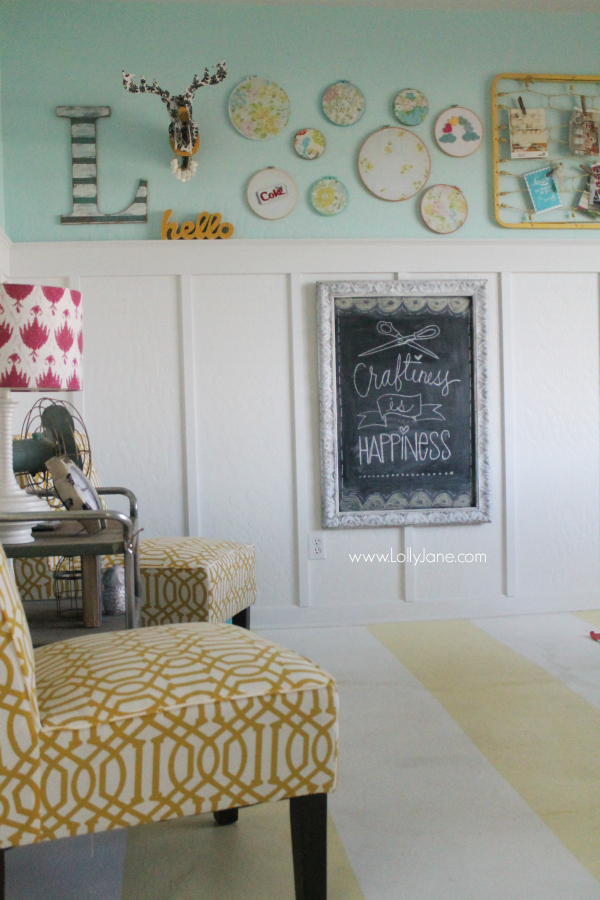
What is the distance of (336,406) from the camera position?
322cm

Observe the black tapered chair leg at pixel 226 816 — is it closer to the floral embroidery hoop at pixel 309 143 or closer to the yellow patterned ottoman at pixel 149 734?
the yellow patterned ottoman at pixel 149 734

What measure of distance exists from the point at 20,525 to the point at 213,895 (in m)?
0.88

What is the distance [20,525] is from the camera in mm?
1690

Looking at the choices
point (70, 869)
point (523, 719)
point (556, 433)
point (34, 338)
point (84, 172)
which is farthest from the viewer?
point (556, 433)

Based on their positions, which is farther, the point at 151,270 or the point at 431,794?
the point at 151,270

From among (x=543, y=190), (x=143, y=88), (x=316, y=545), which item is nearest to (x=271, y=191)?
(x=143, y=88)

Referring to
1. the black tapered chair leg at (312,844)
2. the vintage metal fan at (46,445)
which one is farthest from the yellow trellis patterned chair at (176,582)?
the black tapered chair leg at (312,844)

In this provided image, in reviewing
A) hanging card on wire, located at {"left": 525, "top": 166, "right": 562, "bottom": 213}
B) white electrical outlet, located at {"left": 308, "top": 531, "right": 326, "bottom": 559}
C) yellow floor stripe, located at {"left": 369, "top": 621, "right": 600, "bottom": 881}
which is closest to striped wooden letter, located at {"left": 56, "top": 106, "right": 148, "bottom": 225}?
white electrical outlet, located at {"left": 308, "top": 531, "right": 326, "bottom": 559}

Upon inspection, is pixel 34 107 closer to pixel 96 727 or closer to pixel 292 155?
pixel 292 155

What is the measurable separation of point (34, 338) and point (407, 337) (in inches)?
74.6

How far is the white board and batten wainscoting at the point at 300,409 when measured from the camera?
10.3 ft

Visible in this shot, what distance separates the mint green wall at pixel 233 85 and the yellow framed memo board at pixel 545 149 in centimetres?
6

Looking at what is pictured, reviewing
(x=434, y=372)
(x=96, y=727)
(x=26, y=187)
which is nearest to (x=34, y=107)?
(x=26, y=187)

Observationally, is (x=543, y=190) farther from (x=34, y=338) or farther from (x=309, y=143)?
(x=34, y=338)
